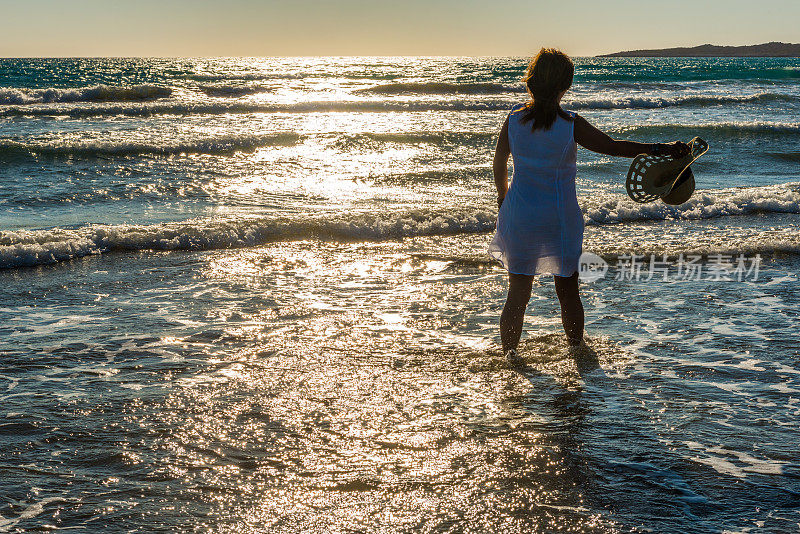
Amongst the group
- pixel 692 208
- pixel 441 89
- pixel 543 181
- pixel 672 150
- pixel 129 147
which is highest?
pixel 441 89

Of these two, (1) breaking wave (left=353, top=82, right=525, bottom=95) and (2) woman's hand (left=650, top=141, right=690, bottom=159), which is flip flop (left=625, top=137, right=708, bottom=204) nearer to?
(2) woman's hand (left=650, top=141, right=690, bottom=159)

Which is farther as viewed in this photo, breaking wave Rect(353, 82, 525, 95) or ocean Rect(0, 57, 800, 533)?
breaking wave Rect(353, 82, 525, 95)

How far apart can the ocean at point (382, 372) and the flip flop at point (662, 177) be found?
0.97 metres

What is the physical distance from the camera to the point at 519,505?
8.85 feet

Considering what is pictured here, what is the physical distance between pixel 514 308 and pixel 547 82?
4.34ft

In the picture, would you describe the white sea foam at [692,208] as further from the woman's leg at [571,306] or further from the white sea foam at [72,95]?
the white sea foam at [72,95]

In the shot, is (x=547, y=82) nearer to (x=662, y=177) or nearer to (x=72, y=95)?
(x=662, y=177)

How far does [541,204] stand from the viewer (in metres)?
4.01

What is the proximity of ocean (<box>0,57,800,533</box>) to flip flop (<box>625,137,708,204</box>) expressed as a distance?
0.97 metres

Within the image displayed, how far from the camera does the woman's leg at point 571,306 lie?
13.9 ft

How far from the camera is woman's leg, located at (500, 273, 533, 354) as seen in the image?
13.8ft

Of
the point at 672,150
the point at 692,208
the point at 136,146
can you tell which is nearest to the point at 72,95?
the point at 136,146

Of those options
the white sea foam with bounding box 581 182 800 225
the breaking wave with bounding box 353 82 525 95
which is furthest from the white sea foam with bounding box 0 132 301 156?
the breaking wave with bounding box 353 82 525 95

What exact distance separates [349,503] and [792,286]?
4680 mm
